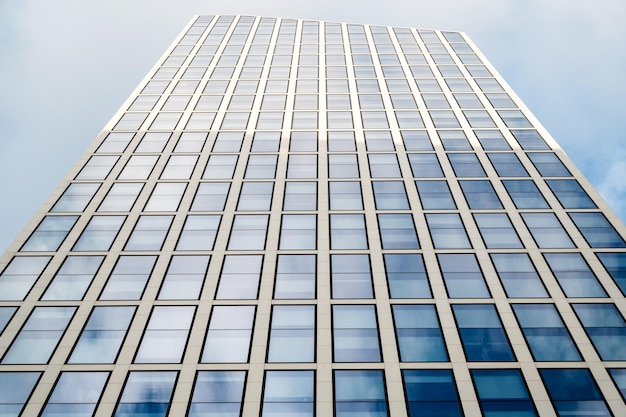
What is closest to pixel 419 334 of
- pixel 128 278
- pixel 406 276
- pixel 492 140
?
pixel 406 276

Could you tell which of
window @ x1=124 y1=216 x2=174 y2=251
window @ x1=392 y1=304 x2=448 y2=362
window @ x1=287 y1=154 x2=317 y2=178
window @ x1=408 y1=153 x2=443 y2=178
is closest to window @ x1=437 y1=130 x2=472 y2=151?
window @ x1=408 y1=153 x2=443 y2=178

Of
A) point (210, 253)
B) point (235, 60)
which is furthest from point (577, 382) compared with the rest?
point (235, 60)

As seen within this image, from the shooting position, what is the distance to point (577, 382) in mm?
23641

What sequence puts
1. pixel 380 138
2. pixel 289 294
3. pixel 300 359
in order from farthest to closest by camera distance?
1. pixel 380 138
2. pixel 289 294
3. pixel 300 359

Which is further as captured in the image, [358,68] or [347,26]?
[347,26]

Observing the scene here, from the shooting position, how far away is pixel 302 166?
41250mm

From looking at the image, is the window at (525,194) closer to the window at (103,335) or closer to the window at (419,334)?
the window at (419,334)

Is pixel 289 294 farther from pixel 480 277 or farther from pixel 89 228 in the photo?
pixel 89 228

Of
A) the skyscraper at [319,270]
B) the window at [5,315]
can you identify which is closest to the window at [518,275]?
the skyscraper at [319,270]

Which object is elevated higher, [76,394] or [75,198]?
[75,198]

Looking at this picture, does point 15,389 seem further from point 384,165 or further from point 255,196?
point 384,165

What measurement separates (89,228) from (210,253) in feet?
29.3

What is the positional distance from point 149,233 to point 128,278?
4.50m

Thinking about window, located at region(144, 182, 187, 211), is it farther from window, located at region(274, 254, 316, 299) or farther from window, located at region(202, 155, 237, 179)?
window, located at region(274, 254, 316, 299)
